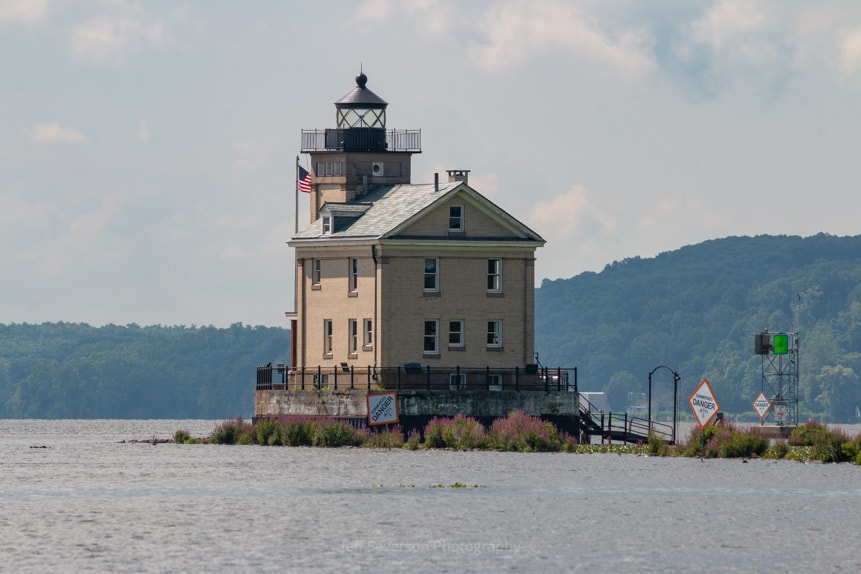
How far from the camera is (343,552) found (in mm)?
43250

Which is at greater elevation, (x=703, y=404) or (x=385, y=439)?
(x=703, y=404)

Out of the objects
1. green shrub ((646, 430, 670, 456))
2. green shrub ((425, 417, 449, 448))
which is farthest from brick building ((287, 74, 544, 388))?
green shrub ((646, 430, 670, 456))

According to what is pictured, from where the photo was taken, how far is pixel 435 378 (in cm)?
8612

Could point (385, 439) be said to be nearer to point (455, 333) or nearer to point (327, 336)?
point (455, 333)

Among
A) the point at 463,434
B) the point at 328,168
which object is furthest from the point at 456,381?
the point at 328,168

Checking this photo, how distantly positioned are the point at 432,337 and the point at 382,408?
18.2 ft

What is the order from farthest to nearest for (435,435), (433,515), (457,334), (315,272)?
(315,272) → (457,334) → (435,435) → (433,515)

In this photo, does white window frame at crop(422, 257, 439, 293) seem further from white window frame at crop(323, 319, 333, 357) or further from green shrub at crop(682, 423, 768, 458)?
green shrub at crop(682, 423, 768, 458)

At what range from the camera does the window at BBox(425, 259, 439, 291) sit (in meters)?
87.2

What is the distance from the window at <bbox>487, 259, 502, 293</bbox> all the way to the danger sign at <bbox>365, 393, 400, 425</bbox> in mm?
7729

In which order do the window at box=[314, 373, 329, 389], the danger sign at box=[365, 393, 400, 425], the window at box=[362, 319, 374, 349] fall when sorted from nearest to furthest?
the danger sign at box=[365, 393, 400, 425] < the window at box=[362, 319, 374, 349] < the window at box=[314, 373, 329, 389]

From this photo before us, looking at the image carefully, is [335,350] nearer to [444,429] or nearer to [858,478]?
[444,429]

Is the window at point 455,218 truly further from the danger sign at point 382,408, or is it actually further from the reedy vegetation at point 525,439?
the reedy vegetation at point 525,439

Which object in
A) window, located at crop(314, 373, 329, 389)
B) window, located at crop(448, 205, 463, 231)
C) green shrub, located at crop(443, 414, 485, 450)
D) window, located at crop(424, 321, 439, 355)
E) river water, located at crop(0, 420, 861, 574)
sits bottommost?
river water, located at crop(0, 420, 861, 574)
